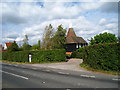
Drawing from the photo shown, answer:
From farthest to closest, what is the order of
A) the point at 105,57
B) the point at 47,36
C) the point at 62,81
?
1. the point at 47,36
2. the point at 105,57
3. the point at 62,81

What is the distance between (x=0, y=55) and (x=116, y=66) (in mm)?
41513

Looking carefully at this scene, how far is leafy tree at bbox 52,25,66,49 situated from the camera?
37.3 m

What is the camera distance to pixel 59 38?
3788cm

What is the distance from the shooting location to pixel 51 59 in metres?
25.7

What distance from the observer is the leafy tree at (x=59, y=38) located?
3734 centimetres

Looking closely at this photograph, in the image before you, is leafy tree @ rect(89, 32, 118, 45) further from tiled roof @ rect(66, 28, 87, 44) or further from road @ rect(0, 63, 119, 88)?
road @ rect(0, 63, 119, 88)

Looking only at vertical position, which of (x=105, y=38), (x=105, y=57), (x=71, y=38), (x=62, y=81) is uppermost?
(x=71, y=38)

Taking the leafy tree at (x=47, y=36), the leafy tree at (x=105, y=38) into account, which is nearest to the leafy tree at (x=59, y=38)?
the leafy tree at (x=47, y=36)

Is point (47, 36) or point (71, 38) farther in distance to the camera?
point (71, 38)

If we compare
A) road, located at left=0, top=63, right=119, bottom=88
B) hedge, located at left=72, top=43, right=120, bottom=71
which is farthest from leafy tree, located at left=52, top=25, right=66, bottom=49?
road, located at left=0, top=63, right=119, bottom=88

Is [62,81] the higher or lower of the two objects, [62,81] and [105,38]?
the lower

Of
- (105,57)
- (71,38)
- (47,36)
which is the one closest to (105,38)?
(47,36)

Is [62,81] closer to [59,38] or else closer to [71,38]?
[59,38]

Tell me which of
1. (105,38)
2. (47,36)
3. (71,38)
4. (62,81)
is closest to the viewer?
(62,81)
